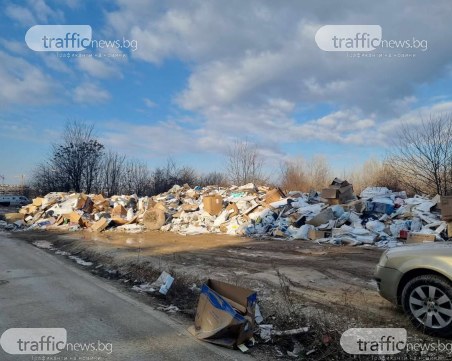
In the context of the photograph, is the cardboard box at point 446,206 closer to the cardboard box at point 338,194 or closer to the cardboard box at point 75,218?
the cardboard box at point 338,194

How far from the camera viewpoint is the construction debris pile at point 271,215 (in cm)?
1351

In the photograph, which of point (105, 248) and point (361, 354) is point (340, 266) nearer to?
point (361, 354)

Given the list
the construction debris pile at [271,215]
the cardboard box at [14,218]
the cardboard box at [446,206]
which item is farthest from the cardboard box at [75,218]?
the cardboard box at [446,206]

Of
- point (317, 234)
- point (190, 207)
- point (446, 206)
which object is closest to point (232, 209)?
point (190, 207)

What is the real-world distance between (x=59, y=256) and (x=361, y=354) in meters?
10.2

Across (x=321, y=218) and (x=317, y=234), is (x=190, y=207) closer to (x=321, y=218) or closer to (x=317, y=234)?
(x=321, y=218)

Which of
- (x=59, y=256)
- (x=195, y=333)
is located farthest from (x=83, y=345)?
(x=59, y=256)

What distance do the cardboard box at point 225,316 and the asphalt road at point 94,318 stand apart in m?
0.13

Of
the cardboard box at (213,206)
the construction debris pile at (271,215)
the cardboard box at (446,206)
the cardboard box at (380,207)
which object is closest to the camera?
the cardboard box at (446,206)

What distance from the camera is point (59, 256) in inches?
468

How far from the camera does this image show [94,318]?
542 centimetres

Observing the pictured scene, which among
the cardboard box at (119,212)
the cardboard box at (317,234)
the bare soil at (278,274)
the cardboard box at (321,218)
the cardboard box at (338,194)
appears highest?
the cardboard box at (338,194)

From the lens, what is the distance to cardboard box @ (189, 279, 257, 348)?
14.4 ft

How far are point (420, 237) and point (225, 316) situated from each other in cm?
961
